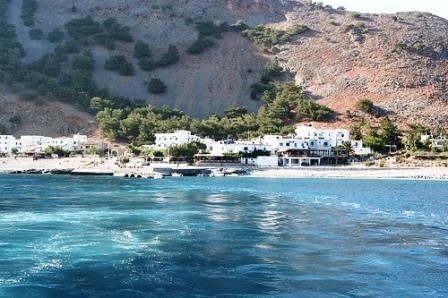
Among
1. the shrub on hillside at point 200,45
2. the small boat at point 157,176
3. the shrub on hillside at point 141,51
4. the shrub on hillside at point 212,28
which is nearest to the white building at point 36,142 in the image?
the small boat at point 157,176

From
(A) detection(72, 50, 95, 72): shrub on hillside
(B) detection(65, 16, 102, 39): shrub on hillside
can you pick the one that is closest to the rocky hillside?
(A) detection(72, 50, 95, 72): shrub on hillside

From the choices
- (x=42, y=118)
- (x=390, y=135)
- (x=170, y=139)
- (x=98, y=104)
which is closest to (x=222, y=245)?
(x=170, y=139)

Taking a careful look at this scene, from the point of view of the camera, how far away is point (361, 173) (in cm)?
7806

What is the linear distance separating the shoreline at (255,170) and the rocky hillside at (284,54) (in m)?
32.6

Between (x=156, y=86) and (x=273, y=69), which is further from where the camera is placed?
(x=273, y=69)

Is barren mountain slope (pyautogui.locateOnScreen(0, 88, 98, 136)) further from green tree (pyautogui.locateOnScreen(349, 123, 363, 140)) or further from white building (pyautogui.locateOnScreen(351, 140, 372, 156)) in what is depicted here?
white building (pyautogui.locateOnScreen(351, 140, 372, 156))

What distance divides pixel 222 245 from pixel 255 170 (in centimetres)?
5447

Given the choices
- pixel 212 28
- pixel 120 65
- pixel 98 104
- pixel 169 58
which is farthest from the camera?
pixel 212 28

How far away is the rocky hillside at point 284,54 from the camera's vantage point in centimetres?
12312

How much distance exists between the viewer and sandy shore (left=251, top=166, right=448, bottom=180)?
75250mm

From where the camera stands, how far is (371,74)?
420 feet

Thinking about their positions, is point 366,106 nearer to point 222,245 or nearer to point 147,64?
point 147,64

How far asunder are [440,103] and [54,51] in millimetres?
85492

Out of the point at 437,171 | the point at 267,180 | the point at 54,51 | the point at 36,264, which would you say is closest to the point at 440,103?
the point at 437,171
